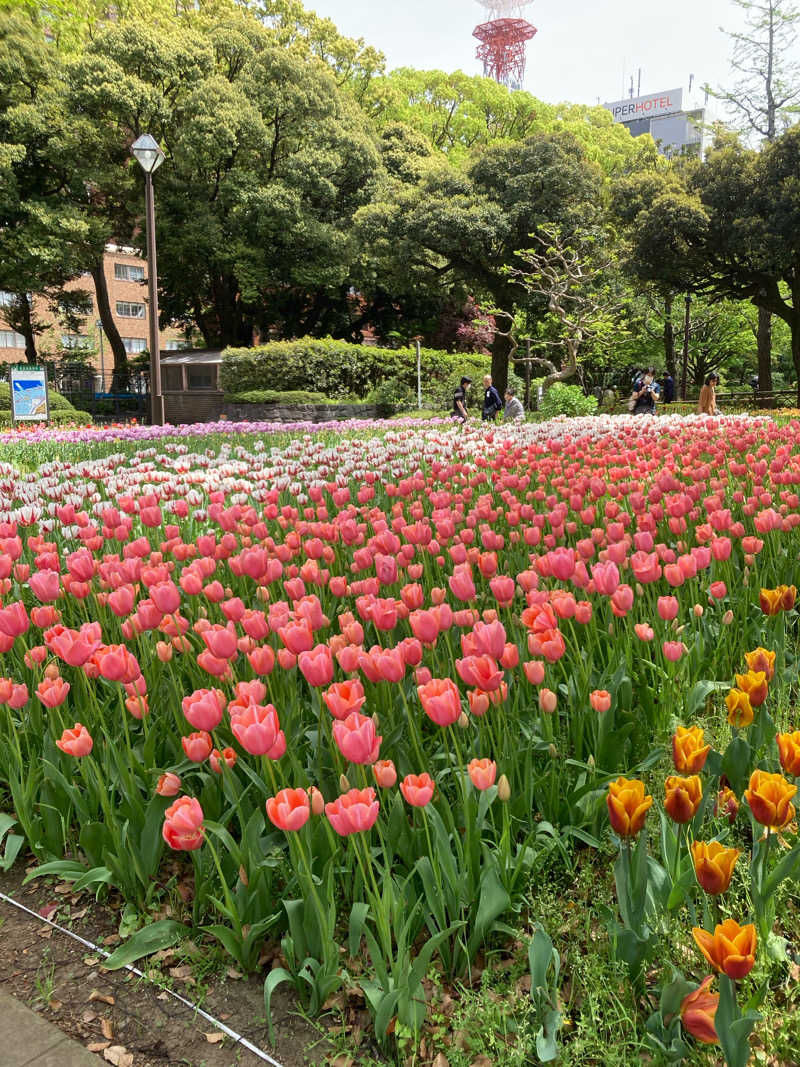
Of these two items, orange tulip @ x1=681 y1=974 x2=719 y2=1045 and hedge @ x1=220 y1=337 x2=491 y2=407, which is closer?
orange tulip @ x1=681 y1=974 x2=719 y2=1045

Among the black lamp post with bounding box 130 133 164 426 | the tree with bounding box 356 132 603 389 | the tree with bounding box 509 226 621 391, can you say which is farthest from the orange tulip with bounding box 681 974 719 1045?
the tree with bounding box 356 132 603 389

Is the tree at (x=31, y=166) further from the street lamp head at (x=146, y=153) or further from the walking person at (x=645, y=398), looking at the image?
the walking person at (x=645, y=398)

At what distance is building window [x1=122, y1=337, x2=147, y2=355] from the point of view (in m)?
61.4

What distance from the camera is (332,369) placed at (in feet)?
81.4

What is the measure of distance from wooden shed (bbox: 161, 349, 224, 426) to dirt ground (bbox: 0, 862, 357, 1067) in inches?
1088

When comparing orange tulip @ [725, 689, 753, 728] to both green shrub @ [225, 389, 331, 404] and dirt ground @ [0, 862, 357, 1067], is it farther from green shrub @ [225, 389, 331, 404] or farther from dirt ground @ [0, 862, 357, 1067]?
green shrub @ [225, 389, 331, 404]

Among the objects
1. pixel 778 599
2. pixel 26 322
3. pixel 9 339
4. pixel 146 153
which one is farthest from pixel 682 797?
pixel 9 339

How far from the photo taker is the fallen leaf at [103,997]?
1.76 metres

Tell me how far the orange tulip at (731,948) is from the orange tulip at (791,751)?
422 mm

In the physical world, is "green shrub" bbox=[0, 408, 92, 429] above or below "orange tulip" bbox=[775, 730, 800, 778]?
above

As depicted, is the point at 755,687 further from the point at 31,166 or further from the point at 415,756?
the point at 31,166

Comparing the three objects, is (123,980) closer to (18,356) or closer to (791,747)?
(791,747)

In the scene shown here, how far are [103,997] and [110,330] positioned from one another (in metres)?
34.5

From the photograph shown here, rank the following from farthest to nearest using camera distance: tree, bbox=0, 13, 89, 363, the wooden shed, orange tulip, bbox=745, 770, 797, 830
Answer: the wooden shed < tree, bbox=0, 13, 89, 363 < orange tulip, bbox=745, 770, 797, 830
